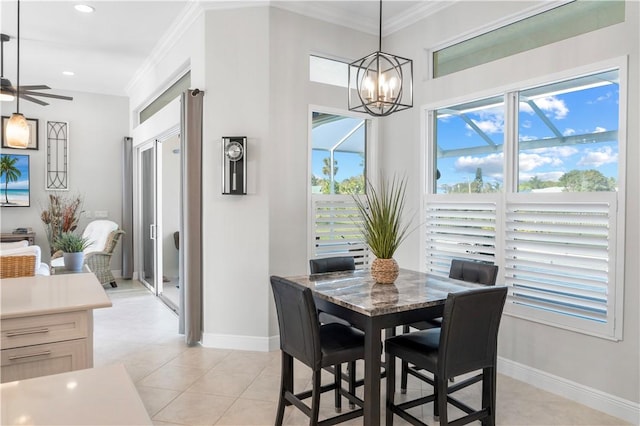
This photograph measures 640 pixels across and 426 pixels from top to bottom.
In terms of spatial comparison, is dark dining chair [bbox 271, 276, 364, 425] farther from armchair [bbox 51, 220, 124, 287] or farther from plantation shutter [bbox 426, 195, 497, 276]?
armchair [bbox 51, 220, 124, 287]

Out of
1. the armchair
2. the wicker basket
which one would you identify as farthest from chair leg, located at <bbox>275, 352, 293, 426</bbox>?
the armchair

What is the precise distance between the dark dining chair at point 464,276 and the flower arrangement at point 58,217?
19.5ft

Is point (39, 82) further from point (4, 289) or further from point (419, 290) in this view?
point (419, 290)

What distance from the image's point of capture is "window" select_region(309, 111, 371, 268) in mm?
4336

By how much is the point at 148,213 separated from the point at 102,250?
0.87 metres

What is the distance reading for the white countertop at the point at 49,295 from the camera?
7.04ft

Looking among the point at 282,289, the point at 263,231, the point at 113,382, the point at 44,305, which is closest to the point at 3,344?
the point at 44,305

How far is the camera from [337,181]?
4.51 m

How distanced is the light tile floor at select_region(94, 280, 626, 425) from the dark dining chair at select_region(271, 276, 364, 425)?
1.08 feet

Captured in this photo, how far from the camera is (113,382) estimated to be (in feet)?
4.17

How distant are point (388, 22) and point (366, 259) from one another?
99.5 inches

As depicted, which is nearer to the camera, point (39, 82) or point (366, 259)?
point (366, 259)

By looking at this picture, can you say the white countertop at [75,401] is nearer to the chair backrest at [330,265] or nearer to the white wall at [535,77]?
the chair backrest at [330,265]

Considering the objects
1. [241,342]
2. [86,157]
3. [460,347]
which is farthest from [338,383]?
[86,157]
